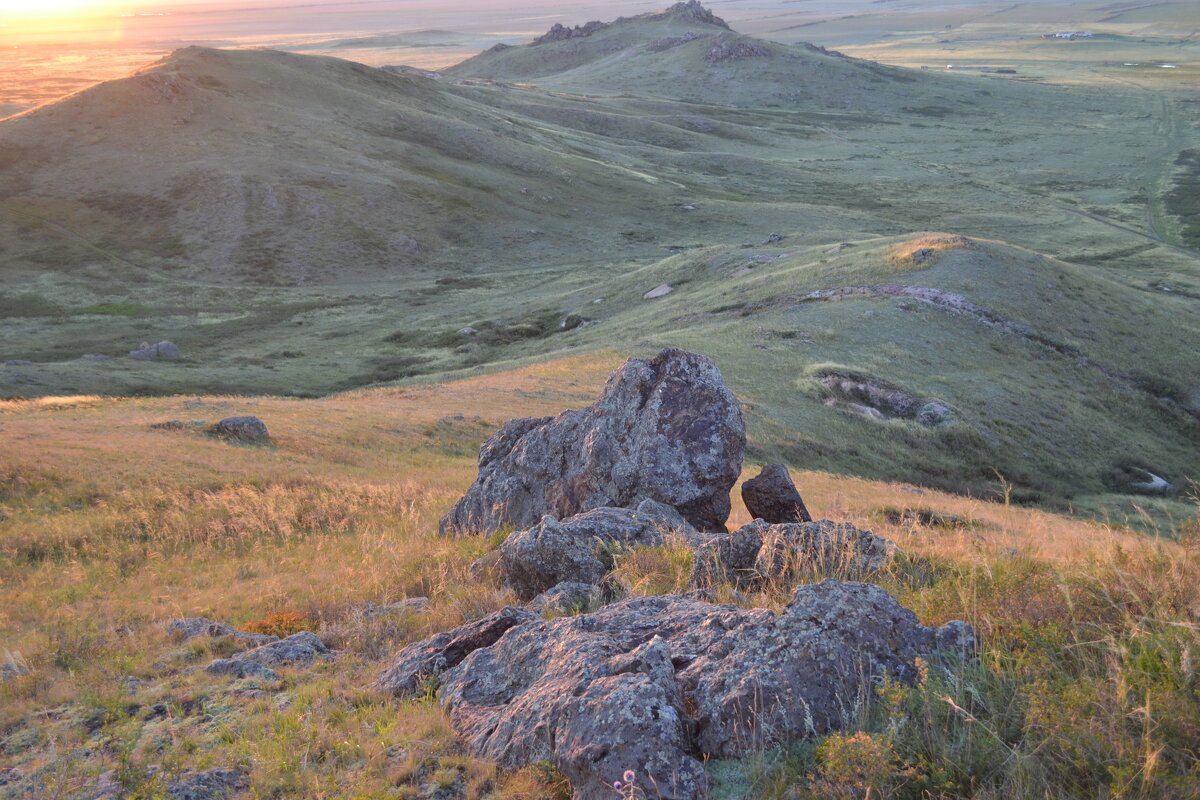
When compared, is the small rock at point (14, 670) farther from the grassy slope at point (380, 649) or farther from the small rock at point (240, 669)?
the small rock at point (240, 669)

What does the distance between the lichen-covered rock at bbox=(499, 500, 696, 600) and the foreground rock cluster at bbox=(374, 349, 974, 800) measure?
0.02 meters

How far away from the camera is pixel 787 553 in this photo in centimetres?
830

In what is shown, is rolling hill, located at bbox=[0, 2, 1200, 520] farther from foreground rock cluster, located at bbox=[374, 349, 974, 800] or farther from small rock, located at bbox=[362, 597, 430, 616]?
small rock, located at bbox=[362, 597, 430, 616]

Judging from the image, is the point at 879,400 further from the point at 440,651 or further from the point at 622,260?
the point at 622,260

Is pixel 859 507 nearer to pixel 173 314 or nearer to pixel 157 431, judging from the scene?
pixel 157 431

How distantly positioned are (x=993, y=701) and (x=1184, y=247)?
106 m

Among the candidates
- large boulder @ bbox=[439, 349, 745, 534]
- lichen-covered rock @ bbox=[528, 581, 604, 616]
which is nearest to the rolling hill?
large boulder @ bbox=[439, 349, 745, 534]

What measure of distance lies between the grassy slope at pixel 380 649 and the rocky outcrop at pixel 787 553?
29cm

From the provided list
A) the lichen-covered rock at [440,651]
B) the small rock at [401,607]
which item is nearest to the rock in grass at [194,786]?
the lichen-covered rock at [440,651]

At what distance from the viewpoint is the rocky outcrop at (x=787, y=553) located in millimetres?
8195

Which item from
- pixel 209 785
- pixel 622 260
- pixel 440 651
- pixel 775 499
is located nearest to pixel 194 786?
pixel 209 785

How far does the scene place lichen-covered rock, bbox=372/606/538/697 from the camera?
7.36 m

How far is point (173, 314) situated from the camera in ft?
227

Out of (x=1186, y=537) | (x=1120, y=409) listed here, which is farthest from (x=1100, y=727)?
(x=1120, y=409)
